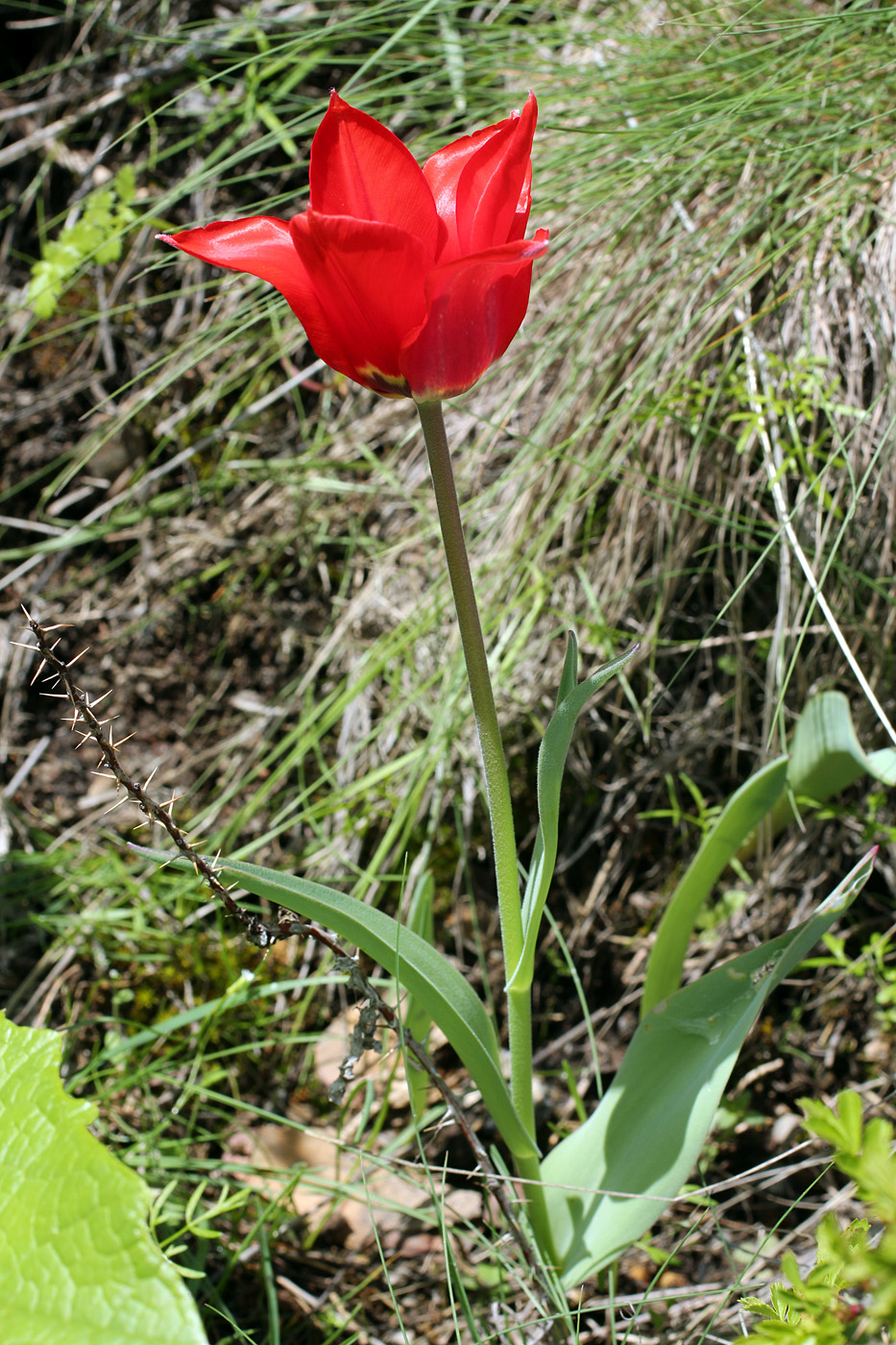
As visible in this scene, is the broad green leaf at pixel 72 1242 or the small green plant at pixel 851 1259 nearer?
the small green plant at pixel 851 1259

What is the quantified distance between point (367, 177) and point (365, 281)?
0.28ft

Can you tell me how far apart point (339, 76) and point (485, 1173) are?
228 centimetres

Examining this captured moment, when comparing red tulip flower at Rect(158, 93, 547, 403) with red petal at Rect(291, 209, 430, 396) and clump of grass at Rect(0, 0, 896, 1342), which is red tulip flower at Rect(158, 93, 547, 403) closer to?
red petal at Rect(291, 209, 430, 396)

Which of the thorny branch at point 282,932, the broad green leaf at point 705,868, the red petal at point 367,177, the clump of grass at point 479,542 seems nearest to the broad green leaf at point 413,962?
the thorny branch at point 282,932

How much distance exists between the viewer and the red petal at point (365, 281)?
69 centimetres

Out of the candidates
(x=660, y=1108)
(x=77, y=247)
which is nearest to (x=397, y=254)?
(x=660, y=1108)

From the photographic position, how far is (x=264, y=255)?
29.8 inches

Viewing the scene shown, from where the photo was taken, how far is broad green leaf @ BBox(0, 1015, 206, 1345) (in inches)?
23.1

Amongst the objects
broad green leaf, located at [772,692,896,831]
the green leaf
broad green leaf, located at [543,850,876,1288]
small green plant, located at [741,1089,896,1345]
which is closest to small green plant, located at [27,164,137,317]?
the green leaf

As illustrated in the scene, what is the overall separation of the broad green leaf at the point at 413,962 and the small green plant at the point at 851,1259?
399 mm

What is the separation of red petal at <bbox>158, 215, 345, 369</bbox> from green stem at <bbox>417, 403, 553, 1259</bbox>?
0.11m

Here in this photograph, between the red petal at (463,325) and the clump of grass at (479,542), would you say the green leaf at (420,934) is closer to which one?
the clump of grass at (479,542)

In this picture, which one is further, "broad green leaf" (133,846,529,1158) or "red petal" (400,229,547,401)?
"broad green leaf" (133,846,529,1158)

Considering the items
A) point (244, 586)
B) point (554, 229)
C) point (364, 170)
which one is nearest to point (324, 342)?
point (364, 170)
